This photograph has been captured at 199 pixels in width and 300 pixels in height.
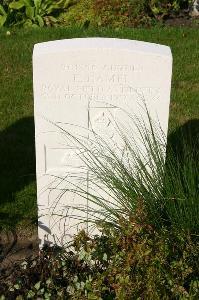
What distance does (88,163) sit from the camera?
139 inches

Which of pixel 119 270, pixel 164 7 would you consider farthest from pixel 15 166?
pixel 164 7

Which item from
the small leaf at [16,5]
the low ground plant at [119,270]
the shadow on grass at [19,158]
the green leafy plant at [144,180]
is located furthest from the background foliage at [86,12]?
the low ground plant at [119,270]

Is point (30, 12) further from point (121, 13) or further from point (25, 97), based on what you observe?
point (25, 97)

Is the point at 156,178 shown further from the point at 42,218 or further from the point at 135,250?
the point at 42,218

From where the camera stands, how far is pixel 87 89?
3.31 metres

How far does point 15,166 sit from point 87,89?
1764mm

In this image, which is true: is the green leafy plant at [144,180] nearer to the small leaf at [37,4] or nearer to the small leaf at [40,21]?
the small leaf at [40,21]

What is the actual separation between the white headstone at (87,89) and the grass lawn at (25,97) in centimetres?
90

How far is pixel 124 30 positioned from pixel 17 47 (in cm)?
140

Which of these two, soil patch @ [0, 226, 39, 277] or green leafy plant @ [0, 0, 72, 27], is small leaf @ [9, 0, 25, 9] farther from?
soil patch @ [0, 226, 39, 277]

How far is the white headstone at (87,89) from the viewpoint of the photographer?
3.22 meters

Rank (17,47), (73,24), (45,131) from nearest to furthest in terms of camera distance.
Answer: (45,131), (17,47), (73,24)

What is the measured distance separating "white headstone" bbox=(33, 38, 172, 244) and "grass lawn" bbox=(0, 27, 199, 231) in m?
0.90

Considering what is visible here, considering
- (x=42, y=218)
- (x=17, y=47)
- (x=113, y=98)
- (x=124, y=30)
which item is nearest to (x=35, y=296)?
(x=42, y=218)
